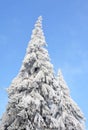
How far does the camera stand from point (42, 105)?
33781mm

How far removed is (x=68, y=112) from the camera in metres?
43.7

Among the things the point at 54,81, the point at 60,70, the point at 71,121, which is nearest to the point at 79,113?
the point at 71,121

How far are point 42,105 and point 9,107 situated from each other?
120 inches

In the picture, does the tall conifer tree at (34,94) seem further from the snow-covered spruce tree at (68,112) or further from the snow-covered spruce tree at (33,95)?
the snow-covered spruce tree at (68,112)

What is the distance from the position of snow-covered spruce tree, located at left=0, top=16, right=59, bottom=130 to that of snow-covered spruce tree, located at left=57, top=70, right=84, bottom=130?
22.8 ft

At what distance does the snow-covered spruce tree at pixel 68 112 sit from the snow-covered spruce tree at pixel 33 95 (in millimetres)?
6940

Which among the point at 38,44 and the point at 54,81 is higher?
the point at 38,44

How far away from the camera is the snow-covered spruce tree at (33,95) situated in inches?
1294

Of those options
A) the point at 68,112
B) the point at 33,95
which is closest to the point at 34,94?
the point at 33,95

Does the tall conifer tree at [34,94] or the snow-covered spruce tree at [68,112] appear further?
the snow-covered spruce tree at [68,112]

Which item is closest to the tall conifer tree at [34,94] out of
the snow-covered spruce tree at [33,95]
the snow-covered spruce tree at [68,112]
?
the snow-covered spruce tree at [33,95]

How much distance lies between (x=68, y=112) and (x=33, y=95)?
36.5 feet

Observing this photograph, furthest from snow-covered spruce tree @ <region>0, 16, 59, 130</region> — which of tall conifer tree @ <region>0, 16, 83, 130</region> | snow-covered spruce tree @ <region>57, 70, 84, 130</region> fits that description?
snow-covered spruce tree @ <region>57, 70, 84, 130</region>

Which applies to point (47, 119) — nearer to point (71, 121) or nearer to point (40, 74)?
point (40, 74)
